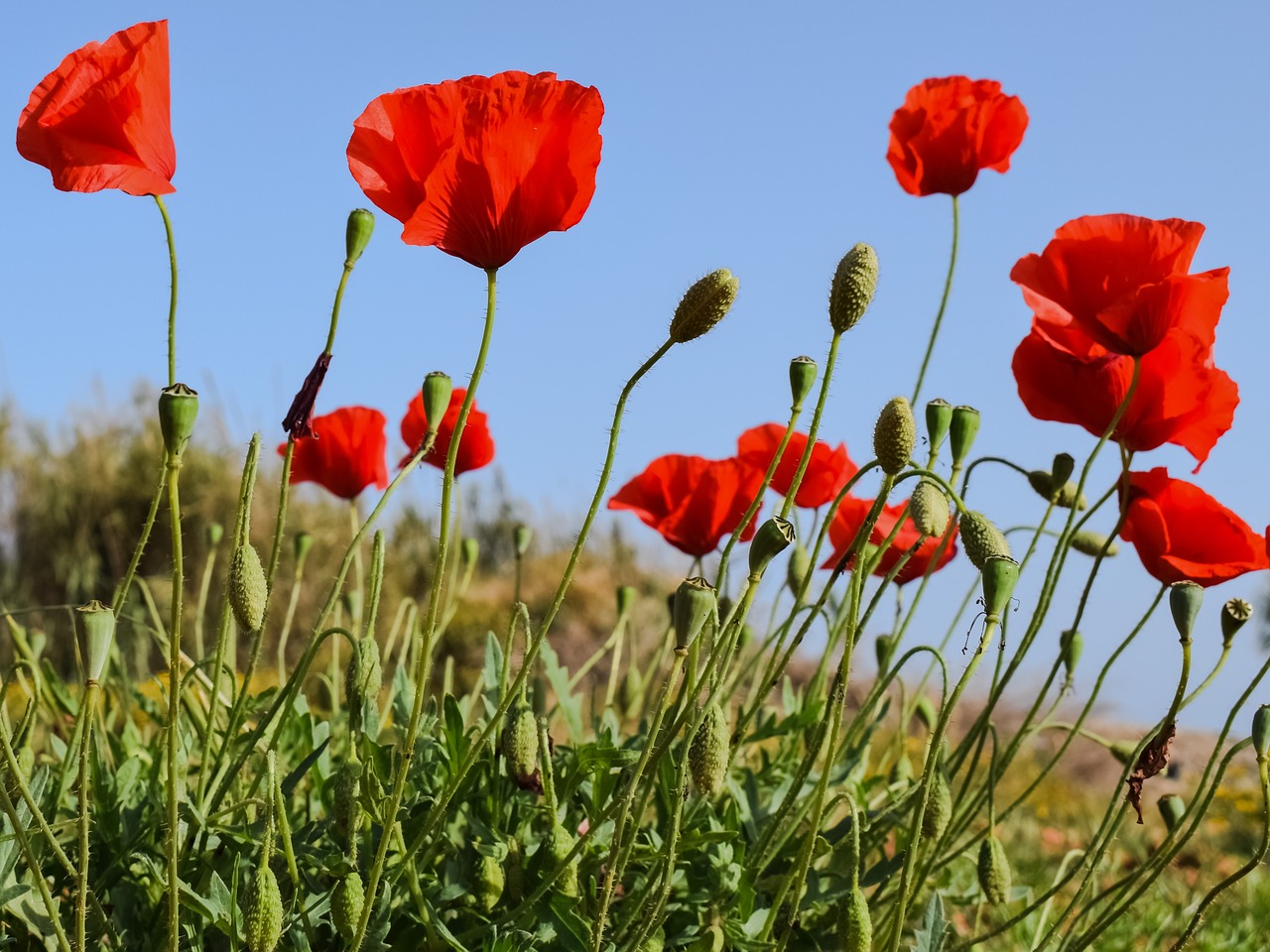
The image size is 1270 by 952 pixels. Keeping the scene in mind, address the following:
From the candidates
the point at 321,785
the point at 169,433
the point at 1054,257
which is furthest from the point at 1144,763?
the point at 169,433

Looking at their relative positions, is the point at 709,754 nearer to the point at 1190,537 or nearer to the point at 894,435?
the point at 894,435

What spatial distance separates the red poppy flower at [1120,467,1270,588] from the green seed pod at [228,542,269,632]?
37.6 inches

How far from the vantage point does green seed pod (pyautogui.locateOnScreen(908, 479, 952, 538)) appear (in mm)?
1314

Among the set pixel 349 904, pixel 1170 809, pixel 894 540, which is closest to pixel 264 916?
pixel 349 904

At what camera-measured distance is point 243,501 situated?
1234 millimetres

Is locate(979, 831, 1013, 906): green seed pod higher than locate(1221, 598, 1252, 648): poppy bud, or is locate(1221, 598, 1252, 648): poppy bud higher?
locate(1221, 598, 1252, 648): poppy bud

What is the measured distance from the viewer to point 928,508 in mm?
1315

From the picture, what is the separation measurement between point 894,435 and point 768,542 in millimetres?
210

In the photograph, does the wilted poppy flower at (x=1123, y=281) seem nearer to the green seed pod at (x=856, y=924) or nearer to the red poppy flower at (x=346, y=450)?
the green seed pod at (x=856, y=924)

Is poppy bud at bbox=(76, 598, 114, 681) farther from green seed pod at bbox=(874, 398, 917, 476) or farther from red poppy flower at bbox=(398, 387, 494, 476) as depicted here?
red poppy flower at bbox=(398, 387, 494, 476)

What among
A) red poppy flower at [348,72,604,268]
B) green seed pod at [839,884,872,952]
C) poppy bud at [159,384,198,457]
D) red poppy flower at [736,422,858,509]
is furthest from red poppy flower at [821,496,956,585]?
poppy bud at [159,384,198,457]

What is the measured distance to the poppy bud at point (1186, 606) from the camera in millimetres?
1265

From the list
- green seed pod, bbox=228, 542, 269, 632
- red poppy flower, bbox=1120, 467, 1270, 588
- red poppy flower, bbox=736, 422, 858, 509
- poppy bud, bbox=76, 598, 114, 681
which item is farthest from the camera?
red poppy flower, bbox=736, 422, 858, 509

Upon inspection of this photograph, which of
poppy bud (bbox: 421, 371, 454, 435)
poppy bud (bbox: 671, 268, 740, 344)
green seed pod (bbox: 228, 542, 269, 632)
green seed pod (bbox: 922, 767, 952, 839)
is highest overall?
poppy bud (bbox: 671, 268, 740, 344)
